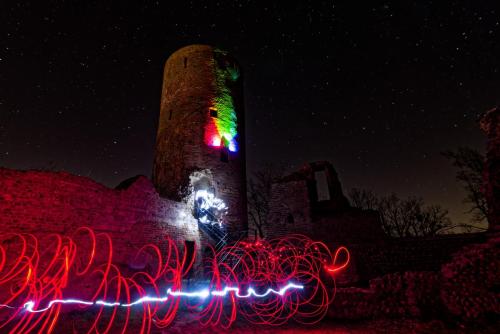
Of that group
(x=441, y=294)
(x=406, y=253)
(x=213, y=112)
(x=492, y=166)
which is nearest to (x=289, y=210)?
(x=406, y=253)

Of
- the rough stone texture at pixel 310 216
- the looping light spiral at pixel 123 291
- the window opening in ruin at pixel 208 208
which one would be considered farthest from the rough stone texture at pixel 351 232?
the window opening in ruin at pixel 208 208

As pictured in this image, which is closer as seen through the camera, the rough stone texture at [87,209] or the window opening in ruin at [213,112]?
the rough stone texture at [87,209]

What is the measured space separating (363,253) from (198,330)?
7.24 meters

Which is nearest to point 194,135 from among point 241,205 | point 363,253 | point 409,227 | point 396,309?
point 241,205

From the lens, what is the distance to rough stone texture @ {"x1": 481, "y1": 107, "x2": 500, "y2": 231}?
8.53 meters

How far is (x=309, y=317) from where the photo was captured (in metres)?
8.07

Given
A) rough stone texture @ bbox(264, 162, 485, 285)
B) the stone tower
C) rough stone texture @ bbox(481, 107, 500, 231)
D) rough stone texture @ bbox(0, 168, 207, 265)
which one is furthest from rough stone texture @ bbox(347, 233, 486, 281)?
rough stone texture @ bbox(0, 168, 207, 265)

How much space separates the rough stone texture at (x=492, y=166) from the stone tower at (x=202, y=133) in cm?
1232

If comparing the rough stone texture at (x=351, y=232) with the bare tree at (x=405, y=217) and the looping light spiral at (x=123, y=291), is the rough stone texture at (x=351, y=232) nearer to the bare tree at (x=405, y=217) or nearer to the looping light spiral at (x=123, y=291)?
the looping light spiral at (x=123, y=291)

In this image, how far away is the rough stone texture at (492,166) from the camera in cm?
853

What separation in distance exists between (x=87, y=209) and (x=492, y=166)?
1383 centimetres

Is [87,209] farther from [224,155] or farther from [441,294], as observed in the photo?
[441,294]

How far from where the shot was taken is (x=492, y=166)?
8914 millimetres

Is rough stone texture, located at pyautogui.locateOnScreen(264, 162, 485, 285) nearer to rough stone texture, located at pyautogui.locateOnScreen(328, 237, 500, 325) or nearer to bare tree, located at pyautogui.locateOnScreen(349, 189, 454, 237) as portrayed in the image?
rough stone texture, located at pyautogui.locateOnScreen(328, 237, 500, 325)
